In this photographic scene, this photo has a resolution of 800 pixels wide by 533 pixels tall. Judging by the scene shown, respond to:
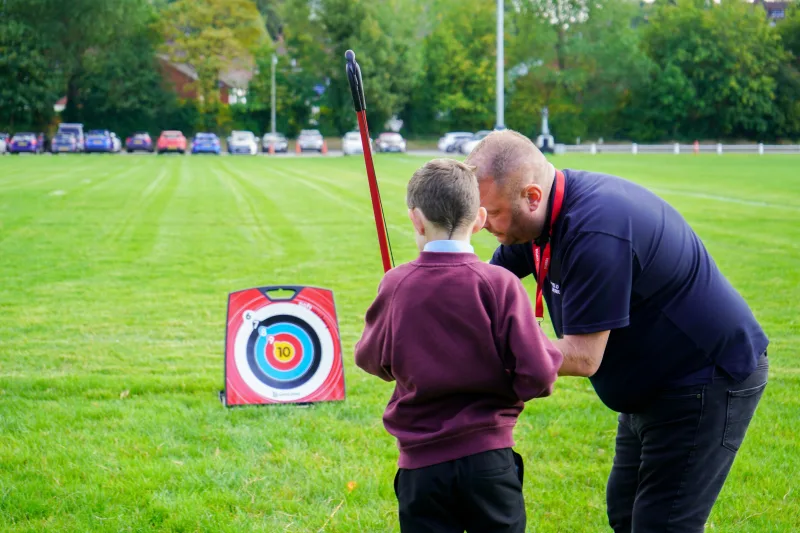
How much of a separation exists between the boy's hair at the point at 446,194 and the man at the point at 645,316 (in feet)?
0.91

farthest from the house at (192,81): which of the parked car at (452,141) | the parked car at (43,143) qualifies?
the parked car at (452,141)

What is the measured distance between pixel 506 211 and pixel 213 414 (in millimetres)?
3391

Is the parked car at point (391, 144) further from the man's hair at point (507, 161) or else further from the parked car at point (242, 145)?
the man's hair at point (507, 161)

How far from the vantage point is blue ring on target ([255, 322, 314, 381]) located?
5973mm

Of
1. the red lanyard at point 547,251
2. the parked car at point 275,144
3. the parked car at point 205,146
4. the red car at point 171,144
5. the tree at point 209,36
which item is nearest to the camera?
the red lanyard at point 547,251

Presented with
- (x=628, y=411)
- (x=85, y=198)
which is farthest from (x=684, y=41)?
(x=628, y=411)

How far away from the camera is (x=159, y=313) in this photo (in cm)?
903

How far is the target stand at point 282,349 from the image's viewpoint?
5941mm

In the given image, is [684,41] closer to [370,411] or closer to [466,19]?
[466,19]

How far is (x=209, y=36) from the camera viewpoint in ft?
232

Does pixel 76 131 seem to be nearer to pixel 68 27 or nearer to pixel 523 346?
pixel 68 27

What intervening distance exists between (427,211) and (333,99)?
6999cm

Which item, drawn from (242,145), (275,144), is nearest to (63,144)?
(242,145)

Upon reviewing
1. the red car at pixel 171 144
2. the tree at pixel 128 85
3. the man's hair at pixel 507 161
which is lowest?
the man's hair at pixel 507 161
